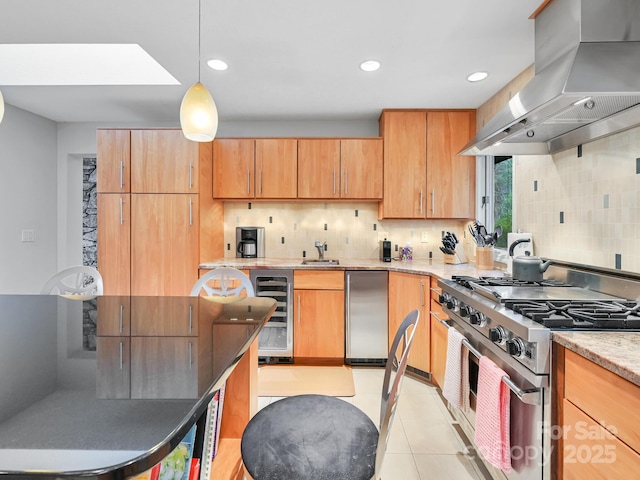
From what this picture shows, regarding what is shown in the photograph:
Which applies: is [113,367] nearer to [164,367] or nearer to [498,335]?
[164,367]

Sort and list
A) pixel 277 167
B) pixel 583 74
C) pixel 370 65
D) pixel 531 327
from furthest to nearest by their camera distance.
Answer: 1. pixel 277 167
2. pixel 370 65
3. pixel 583 74
4. pixel 531 327

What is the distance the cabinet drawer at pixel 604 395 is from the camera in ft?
2.75

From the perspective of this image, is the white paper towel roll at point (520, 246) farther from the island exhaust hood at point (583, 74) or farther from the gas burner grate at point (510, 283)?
the island exhaust hood at point (583, 74)

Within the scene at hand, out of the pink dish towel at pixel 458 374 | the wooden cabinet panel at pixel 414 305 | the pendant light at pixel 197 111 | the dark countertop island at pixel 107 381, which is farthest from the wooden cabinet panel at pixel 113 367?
the wooden cabinet panel at pixel 414 305

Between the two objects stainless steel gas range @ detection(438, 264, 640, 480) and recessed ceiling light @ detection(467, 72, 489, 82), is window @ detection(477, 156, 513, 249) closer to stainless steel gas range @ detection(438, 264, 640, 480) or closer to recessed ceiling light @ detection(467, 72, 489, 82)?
recessed ceiling light @ detection(467, 72, 489, 82)

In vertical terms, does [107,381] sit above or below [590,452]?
above

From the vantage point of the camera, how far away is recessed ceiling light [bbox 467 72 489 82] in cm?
251

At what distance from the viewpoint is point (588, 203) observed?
72.2 inches

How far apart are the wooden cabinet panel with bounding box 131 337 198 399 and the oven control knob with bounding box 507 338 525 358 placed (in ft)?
3.62

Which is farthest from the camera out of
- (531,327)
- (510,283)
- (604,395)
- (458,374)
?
(510,283)

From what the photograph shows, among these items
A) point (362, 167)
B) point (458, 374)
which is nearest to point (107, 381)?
point (458, 374)

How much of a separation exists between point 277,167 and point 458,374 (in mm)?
2438

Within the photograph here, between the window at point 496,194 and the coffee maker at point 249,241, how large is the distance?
7.39 ft

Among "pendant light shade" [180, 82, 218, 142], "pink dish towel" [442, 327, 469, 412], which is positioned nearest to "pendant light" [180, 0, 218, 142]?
"pendant light shade" [180, 82, 218, 142]
